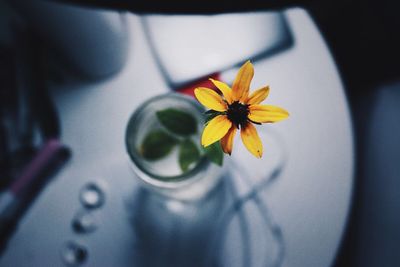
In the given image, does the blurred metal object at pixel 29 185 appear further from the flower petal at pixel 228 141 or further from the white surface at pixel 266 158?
the flower petal at pixel 228 141

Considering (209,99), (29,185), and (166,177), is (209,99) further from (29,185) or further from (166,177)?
(29,185)

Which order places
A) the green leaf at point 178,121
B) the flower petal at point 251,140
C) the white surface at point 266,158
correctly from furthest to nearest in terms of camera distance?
the white surface at point 266,158 → the green leaf at point 178,121 → the flower petal at point 251,140

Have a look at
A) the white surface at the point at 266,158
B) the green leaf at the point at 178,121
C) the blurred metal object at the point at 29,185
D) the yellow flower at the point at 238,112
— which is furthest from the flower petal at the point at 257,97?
the blurred metal object at the point at 29,185

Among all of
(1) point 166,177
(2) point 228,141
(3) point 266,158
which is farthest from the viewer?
(3) point 266,158

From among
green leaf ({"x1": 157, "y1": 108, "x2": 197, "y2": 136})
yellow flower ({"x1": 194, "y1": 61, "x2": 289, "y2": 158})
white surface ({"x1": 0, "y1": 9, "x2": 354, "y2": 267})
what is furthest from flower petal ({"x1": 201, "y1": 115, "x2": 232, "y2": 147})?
white surface ({"x1": 0, "y1": 9, "x2": 354, "y2": 267})

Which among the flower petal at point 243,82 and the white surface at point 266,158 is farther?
the white surface at point 266,158

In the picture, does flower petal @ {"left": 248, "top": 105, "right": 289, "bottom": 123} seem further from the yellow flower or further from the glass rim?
the glass rim

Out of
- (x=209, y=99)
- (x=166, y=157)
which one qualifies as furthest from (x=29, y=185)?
(x=209, y=99)
